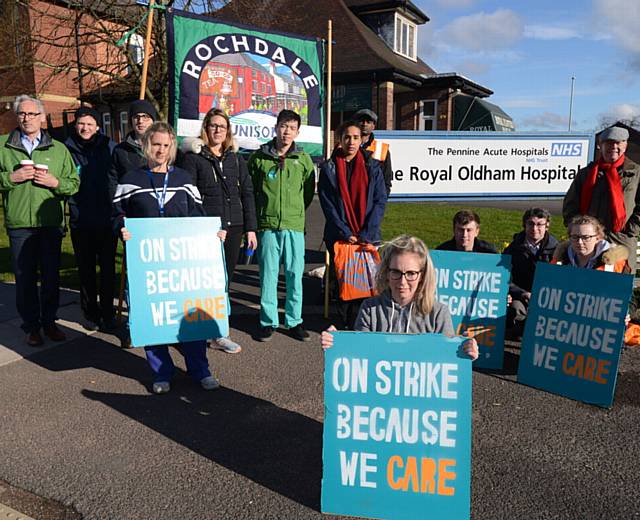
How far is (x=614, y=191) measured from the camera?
16.8 ft

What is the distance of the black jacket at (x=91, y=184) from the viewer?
5164 millimetres

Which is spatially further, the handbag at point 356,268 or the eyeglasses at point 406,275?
the handbag at point 356,268

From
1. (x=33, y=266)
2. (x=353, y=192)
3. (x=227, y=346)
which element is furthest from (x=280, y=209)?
(x=33, y=266)

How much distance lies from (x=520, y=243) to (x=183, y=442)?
142 inches

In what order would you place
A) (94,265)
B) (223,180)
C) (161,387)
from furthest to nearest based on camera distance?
(94,265)
(223,180)
(161,387)

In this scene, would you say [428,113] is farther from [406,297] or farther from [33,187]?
[406,297]

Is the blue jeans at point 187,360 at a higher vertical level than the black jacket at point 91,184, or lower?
lower

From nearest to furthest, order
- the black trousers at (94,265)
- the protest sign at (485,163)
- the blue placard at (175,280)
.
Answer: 1. the blue placard at (175,280)
2. the black trousers at (94,265)
3. the protest sign at (485,163)

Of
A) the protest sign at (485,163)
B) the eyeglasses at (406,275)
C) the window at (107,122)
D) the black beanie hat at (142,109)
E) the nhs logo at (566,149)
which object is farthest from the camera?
the window at (107,122)

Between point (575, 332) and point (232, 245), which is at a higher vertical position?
point (232, 245)

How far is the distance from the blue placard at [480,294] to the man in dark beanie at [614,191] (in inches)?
53.1

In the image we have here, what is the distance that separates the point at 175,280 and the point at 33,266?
65.4 inches

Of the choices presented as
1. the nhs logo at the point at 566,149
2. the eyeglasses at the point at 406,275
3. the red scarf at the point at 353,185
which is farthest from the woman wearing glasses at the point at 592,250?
the nhs logo at the point at 566,149

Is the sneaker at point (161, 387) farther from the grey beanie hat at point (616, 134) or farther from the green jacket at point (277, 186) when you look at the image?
the grey beanie hat at point (616, 134)
